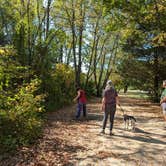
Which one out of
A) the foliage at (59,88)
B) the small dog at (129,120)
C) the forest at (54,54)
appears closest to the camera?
the forest at (54,54)

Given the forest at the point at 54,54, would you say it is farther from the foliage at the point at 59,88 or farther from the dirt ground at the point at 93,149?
the dirt ground at the point at 93,149

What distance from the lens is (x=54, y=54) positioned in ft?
92.8

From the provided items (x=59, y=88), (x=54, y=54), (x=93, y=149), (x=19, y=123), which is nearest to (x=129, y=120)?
(x=93, y=149)

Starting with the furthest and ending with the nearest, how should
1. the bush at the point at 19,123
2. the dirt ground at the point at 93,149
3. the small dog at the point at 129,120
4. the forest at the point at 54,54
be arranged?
1. the small dog at the point at 129,120
2. the forest at the point at 54,54
3. the bush at the point at 19,123
4. the dirt ground at the point at 93,149

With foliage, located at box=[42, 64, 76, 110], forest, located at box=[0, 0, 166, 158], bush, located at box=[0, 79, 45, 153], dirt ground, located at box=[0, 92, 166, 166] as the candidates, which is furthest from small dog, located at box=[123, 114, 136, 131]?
foliage, located at box=[42, 64, 76, 110]

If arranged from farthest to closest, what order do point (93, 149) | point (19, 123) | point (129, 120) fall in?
point (129, 120) → point (19, 123) → point (93, 149)

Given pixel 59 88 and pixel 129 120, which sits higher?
pixel 59 88

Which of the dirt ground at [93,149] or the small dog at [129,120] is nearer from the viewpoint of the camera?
the dirt ground at [93,149]

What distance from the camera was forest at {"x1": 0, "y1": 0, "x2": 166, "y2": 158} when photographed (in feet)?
36.3

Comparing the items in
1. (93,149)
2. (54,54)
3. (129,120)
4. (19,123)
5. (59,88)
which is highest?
(54,54)

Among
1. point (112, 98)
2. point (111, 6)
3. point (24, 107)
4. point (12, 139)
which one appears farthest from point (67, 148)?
point (111, 6)

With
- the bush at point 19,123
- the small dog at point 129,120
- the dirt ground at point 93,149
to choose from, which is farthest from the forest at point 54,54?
the small dog at point 129,120

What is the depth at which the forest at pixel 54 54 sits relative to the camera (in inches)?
436

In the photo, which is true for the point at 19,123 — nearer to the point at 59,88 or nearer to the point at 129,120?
the point at 129,120
